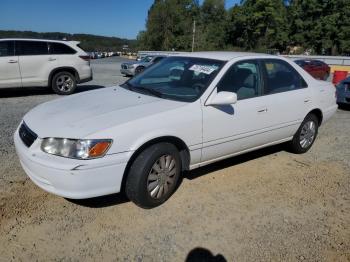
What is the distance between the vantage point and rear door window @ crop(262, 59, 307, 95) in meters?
4.70

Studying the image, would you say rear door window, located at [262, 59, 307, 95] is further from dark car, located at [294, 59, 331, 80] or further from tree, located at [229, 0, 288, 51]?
tree, located at [229, 0, 288, 51]

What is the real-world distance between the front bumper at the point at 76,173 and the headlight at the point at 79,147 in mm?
46

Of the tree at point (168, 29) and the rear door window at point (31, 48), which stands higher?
the tree at point (168, 29)

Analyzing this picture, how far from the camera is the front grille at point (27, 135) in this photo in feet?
11.1

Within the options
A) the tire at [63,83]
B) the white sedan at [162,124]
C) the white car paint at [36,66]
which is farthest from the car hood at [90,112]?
A: the tire at [63,83]

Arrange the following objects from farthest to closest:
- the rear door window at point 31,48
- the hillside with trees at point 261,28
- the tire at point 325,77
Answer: the hillside with trees at point 261,28 < the tire at point 325,77 < the rear door window at point 31,48

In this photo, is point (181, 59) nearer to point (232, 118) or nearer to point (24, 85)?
point (232, 118)

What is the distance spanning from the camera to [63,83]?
10.5 m

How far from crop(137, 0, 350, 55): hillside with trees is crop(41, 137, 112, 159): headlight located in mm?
64952

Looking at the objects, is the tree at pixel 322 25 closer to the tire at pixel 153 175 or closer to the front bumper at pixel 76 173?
the tire at pixel 153 175

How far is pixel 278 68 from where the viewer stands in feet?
16.4

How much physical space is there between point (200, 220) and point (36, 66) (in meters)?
8.02

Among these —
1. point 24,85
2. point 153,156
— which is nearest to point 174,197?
point 153,156

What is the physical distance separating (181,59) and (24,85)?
6549 mm
